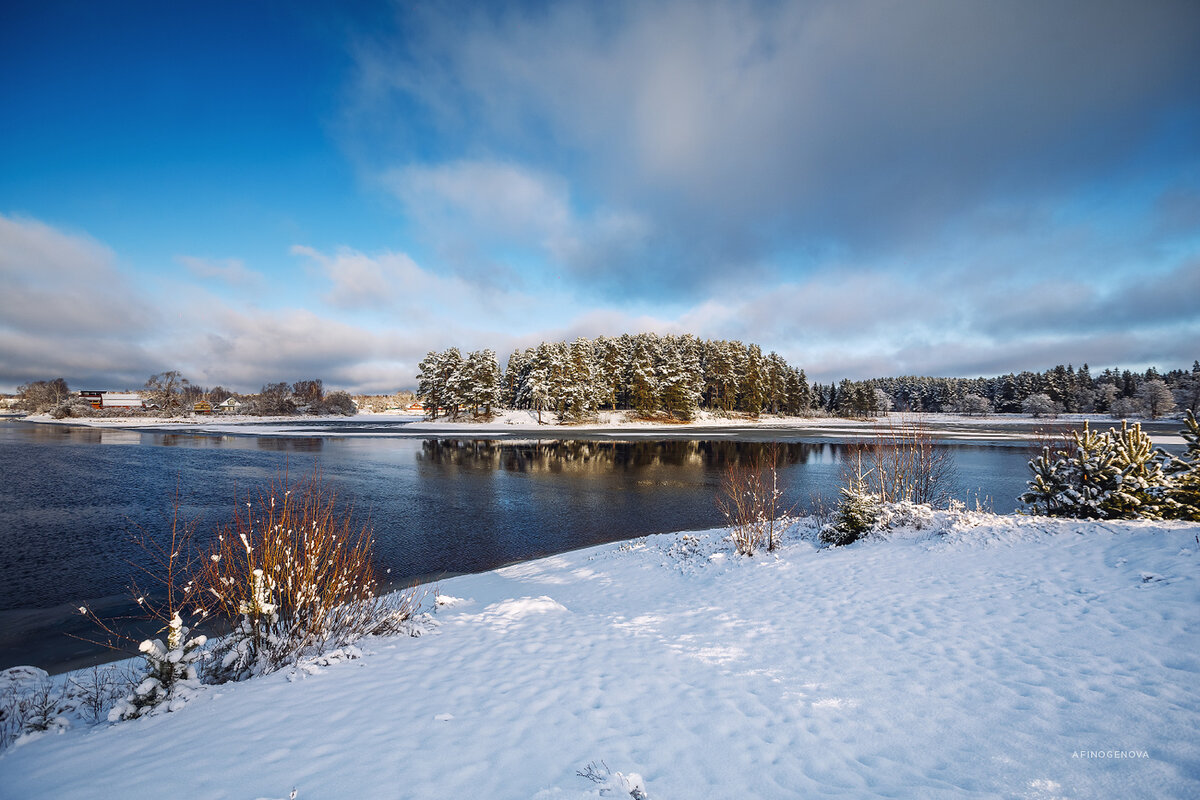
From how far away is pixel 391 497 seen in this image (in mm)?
20438

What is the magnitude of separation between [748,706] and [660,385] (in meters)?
65.5

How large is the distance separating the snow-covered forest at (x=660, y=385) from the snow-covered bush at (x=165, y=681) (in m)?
58.7

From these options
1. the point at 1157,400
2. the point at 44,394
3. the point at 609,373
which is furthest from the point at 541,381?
the point at 44,394

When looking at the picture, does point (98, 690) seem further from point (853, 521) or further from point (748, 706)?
point (853, 521)

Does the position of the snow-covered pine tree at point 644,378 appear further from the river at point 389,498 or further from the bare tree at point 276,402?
the bare tree at point 276,402

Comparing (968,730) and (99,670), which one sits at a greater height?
(968,730)

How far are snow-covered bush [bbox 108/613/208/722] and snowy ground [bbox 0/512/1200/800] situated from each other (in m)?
0.19

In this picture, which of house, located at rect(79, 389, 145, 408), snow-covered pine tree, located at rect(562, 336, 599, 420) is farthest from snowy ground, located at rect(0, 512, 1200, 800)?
house, located at rect(79, 389, 145, 408)

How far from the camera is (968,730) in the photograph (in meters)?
4.33

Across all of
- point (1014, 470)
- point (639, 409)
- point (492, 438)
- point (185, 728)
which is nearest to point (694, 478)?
point (1014, 470)

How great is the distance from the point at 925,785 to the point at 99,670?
10106 millimetres

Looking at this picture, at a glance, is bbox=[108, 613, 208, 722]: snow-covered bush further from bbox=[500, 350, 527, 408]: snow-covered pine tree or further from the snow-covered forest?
bbox=[500, 350, 527, 408]: snow-covered pine tree

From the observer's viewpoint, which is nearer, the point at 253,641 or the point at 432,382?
the point at 253,641

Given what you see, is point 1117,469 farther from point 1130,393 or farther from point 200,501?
point 1130,393
